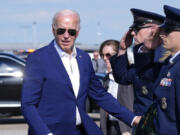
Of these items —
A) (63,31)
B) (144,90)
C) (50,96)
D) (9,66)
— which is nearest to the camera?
(50,96)

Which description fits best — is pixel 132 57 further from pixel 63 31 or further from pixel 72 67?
pixel 63 31

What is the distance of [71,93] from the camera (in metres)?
4.74

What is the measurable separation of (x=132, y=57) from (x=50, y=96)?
0.76 metres

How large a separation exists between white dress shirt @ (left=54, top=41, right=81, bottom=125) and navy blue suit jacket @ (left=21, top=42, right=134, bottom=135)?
0.03 meters

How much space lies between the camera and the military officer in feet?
16.0

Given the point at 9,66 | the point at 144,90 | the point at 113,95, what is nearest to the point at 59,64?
the point at 144,90

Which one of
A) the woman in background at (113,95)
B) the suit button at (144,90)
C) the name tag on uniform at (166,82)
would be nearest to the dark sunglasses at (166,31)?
the name tag on uniform at (166,82)

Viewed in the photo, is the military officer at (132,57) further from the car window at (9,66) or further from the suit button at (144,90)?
the car window at (9,66)

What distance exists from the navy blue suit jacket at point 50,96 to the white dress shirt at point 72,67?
0.03m

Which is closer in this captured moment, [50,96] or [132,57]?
[50,96]

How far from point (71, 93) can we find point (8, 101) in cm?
957

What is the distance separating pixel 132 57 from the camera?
4.93 meters

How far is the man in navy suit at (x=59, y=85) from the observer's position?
4664 mm

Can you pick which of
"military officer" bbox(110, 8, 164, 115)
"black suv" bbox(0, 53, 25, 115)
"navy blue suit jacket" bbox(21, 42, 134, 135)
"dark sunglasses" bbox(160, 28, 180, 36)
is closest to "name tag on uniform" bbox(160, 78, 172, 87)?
"dark sunglasses" bbox(160, 28, 180, 36)
